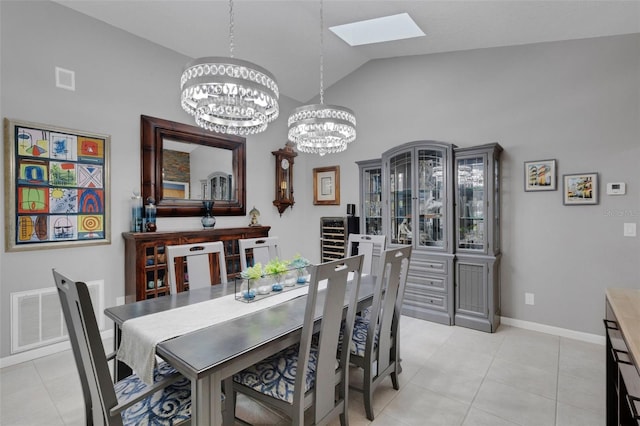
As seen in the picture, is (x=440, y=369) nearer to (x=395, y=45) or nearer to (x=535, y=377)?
(x=535, y=377)

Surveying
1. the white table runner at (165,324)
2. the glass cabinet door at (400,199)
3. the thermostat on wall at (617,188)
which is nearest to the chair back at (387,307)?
the white table runner at (165,324)

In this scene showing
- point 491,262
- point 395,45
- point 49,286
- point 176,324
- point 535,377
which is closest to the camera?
point 176,324

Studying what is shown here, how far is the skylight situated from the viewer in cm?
331

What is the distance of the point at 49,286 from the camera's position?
2.88 meters

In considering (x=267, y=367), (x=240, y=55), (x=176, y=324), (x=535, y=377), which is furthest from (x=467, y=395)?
(x=240, y=55)

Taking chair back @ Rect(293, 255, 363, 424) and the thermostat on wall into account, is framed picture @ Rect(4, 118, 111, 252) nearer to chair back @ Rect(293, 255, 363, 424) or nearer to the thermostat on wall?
chair back @ Rect(293, 255, 363, 424)

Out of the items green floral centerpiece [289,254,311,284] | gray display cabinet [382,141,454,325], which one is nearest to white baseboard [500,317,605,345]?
gray display cabinet [382,141,454,325]

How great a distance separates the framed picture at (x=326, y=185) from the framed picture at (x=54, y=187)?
295 centimetres

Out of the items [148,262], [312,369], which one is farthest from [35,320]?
[312,369]

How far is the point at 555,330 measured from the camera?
338 centimetres

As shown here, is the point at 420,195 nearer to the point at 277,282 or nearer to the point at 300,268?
the point at 300,268

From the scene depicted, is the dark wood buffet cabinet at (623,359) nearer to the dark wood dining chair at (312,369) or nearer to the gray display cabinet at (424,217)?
the dark wood dining chair at (312,369)

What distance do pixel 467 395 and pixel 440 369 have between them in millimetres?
370

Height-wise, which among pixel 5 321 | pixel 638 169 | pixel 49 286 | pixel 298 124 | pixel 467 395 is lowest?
pixel 467 395
